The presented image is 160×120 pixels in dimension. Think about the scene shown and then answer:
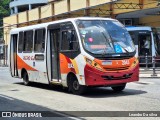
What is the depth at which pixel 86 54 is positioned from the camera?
44.2 feet

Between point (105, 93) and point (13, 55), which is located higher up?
point (13, 55)

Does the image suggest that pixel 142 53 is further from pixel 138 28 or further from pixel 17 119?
pixel 17 119

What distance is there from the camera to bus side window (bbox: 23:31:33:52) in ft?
58.5

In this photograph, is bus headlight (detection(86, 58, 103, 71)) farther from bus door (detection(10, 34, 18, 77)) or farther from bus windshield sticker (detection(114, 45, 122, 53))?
bus door (detection(10, 34, 18, 77))

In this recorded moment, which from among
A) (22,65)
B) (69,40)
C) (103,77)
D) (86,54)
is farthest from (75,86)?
(22,65)

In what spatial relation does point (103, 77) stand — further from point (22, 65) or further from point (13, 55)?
point (13, 55)

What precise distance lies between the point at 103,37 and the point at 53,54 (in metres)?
2.60

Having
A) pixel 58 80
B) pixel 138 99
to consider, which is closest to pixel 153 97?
pixel 138 99

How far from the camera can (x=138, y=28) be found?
3250cm

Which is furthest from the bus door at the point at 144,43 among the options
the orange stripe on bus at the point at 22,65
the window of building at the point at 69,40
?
the window of building at the point at 69,40

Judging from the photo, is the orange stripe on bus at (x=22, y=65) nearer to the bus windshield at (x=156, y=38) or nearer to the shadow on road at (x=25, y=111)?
the shadow on road at (x=25, y=111)

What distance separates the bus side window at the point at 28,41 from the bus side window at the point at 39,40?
0.53 metres

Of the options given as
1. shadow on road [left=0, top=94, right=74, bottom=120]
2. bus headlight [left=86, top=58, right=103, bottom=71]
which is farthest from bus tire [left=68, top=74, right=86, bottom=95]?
shadow on road [left=0, top=94, right=74, bottom=120]

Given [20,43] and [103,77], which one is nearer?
[103,77]
